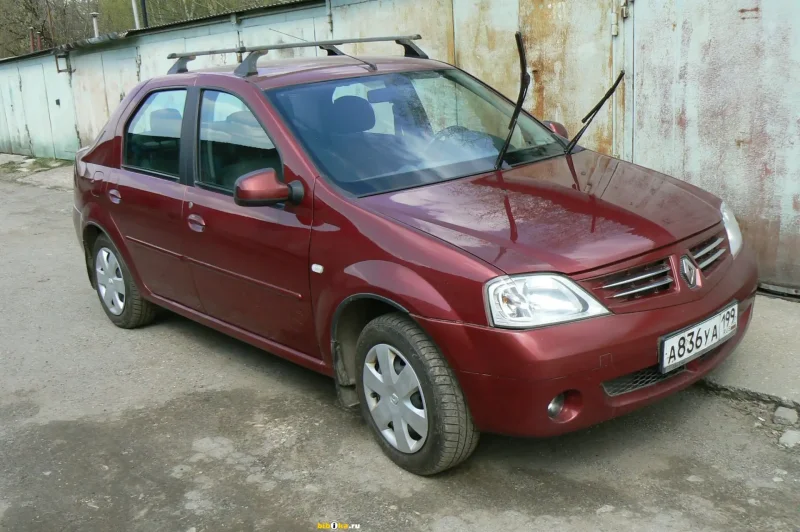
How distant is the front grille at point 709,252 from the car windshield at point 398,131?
1.04 metres

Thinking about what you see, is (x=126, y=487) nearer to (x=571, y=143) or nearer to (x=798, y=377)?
(x=571, y=143)

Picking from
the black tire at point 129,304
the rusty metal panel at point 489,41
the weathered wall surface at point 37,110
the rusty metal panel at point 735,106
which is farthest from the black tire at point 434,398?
the weathered wall surface at point 37,110

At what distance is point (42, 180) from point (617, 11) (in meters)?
11.4

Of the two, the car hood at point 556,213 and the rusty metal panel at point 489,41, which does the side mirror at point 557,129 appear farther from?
the rusty metal panel at point 489,41

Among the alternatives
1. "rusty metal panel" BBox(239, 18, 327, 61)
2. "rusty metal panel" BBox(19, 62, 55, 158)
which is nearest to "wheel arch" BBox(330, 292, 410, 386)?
"rusty metal panel" BBox(239, 18, 327, 61)

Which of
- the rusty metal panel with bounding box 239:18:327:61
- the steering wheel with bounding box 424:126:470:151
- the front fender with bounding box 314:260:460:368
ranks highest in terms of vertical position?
the rusty metal panel with bounding box 239:18:327:61

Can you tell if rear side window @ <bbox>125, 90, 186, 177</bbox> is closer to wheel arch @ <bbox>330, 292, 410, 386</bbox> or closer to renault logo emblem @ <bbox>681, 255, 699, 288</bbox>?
wheel arch @ <bbox>330, 292, 410, 386</bbox>

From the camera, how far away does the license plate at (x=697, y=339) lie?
334 centimetres

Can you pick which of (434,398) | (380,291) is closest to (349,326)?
(380,291)

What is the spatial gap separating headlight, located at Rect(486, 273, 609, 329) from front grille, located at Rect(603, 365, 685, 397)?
0.30 metres

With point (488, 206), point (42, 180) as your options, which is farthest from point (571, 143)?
point (42, 180)

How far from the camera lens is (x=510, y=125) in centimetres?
439

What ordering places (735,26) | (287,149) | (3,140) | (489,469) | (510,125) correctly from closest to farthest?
1. (489,469)
2. (287,149)
3. (510,125)
4. (735,26)
5. (3,140)

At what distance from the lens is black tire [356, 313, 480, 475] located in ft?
11.0
